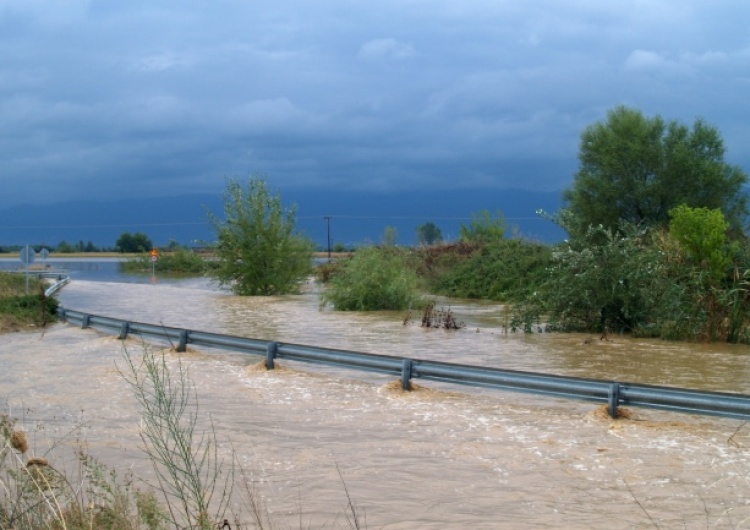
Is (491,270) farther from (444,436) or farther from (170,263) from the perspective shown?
(170,263)

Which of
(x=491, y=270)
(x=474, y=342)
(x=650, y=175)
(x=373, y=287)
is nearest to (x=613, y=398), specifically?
(x=474, y=342)

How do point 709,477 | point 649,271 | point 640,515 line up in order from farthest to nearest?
point 649,271
point 709,477
point 640,515

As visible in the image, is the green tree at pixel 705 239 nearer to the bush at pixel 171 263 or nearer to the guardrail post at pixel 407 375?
the guardrail post at pixel 407 375

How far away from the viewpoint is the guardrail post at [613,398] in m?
12.4

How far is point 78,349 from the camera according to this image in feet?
70.4

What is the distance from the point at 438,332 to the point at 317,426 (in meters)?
13.2

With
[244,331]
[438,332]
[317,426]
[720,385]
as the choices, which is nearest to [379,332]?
[438,332]

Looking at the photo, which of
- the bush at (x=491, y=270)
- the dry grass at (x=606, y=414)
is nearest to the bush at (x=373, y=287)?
the bush at (x=491, y=270)

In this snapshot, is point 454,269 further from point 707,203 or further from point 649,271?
point 649,271

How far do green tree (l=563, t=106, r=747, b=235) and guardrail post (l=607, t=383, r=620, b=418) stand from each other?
35600mm

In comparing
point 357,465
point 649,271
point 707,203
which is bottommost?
point 357,465

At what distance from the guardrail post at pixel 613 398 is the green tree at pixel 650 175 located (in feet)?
117

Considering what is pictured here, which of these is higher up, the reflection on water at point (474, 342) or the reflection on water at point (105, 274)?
the reflection on water at point (105, 274)

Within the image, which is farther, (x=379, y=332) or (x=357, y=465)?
(x=379, y=332)
